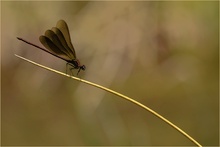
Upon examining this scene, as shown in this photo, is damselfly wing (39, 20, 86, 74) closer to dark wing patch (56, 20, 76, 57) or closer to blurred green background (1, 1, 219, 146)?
dark wing patch (56, 20, 76, 57)

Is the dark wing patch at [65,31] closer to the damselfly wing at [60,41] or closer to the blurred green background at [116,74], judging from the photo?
the damselfly wing at [60,41]

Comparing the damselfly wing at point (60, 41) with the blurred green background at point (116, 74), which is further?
the blurred green background at point (116, 74)

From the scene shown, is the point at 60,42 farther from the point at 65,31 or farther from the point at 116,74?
the point at 116,74

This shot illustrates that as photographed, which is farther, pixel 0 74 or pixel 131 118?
pixel 0 74

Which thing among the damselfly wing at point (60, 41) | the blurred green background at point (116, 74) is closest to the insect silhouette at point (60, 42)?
the damselfly wing at point (60, 41)

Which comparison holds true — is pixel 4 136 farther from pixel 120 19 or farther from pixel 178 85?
pixel 178 85

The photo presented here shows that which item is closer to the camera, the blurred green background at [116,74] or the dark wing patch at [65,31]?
the dark wing patch at [65,31]

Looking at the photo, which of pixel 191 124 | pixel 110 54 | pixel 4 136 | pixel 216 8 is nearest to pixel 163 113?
pixel 191 124

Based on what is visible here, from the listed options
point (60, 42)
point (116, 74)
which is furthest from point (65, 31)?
point (116, 74)
